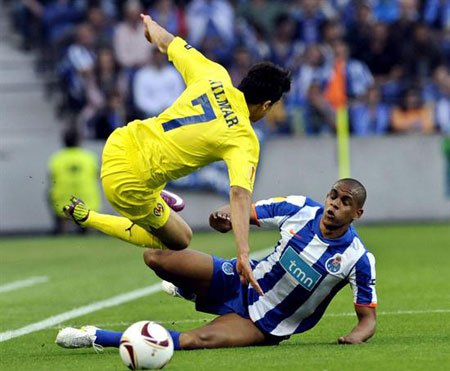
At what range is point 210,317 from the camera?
38.0 feet

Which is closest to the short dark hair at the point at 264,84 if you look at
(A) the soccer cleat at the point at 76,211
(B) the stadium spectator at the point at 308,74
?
(A) the soccer cleat at the point at 76,211

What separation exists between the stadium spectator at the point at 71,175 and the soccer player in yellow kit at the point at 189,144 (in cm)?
1332

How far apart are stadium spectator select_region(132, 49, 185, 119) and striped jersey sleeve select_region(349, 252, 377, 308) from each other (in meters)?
14.4

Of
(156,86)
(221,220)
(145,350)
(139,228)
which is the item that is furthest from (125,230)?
(156,86)

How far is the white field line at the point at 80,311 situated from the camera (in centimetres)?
1076

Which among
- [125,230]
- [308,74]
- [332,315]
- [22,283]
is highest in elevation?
[125,230]

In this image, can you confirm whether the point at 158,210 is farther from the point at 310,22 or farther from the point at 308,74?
the point at 310,22

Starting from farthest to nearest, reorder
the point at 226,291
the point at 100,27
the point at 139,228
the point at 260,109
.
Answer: the point at 100,27 → the point at 139,228 → the point at 226,291 → the point at 260,109

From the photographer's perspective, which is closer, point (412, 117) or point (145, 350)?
point (145, 350)

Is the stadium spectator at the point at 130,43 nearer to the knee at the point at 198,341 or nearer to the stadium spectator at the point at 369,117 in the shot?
the stadium spectator at the point at 369,117

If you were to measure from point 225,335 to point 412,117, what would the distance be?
15.4 meters

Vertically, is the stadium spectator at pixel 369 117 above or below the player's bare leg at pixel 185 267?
below

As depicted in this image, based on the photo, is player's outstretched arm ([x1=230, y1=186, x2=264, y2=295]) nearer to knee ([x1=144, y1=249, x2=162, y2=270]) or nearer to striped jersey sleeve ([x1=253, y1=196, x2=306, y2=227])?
striped jersey sleeve ([x1=253, y1=196, x2=306, y2=227])

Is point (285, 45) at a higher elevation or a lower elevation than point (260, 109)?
lower
